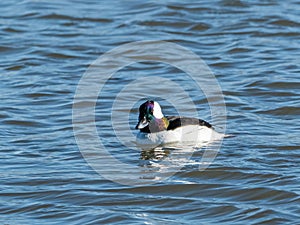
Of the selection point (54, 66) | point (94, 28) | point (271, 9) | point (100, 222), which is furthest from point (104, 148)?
point (271, 9)

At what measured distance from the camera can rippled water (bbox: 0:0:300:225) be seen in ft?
32.8

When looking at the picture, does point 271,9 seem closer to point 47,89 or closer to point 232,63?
point 232,63

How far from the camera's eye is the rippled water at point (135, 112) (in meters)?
9.98

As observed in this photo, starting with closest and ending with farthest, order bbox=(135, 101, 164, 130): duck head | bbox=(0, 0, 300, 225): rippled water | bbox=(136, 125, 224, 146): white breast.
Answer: bbox=(0, 0, 300, 225): rippled water → bbox=(136, 125, 224, 146): white breast → bbox=(135, 101, 164, 130): duck head

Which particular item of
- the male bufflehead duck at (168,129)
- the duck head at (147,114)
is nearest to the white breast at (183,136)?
the male bufflehead duck at (168,129)

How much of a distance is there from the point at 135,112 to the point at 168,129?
1.69 m

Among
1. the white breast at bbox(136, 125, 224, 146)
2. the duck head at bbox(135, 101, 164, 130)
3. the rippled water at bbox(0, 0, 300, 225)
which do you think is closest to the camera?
the rippled water at bbox(0, 0, 300, 225)

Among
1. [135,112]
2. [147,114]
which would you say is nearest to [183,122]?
[147,114]

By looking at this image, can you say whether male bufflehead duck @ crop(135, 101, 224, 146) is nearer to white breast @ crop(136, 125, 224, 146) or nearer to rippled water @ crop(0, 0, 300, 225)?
white breast @ crop(136, 125, 224, 146)

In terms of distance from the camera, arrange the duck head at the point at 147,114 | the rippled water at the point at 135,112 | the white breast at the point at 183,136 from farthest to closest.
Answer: the duck head at the point at 147,114 → the white breast at the point at 183,136 → the rippled water at the point at 135,112

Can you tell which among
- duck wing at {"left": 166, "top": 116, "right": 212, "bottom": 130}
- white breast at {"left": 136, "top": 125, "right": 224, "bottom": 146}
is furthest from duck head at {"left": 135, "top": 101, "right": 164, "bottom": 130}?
duck wing at {"left": 166, "top": 116, "right": 212, "bottom": 130}

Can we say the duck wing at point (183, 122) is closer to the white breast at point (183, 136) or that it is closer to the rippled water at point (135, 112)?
the white breast at point (183, 136)

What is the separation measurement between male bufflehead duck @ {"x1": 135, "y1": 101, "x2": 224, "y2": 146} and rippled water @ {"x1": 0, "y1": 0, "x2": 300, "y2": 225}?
0.25 m

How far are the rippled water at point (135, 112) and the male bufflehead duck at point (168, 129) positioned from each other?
25cm
